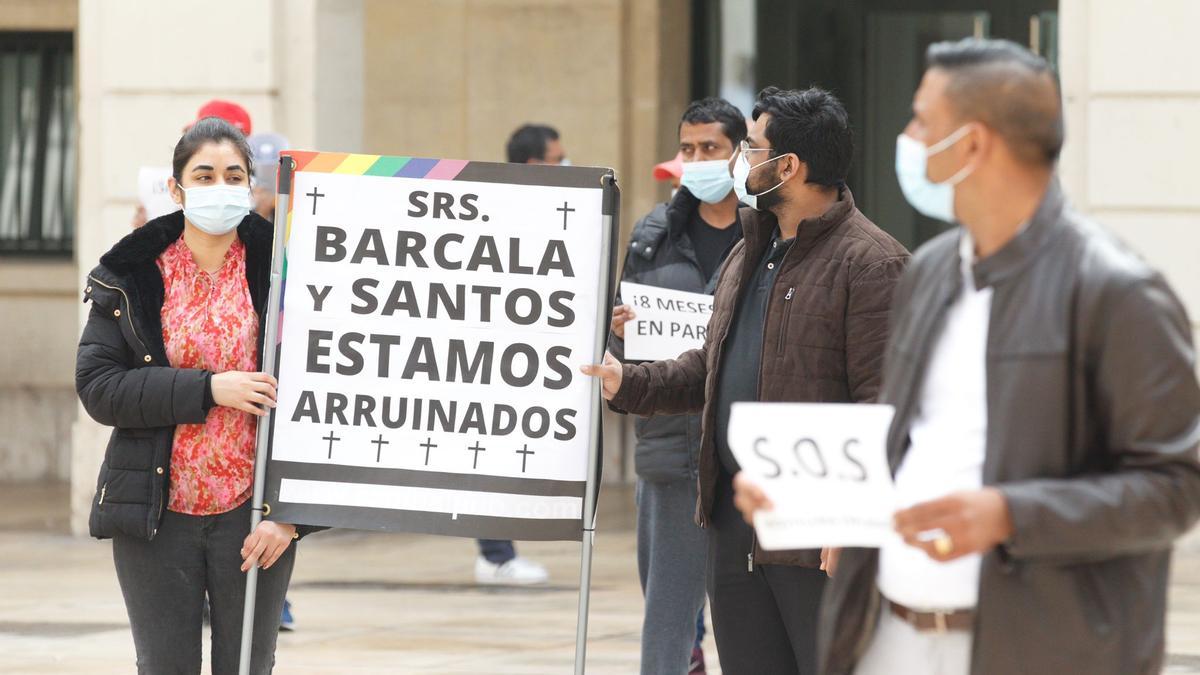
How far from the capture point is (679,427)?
6.65 m

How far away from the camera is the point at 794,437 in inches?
128

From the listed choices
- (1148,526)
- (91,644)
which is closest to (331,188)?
(1148,526)

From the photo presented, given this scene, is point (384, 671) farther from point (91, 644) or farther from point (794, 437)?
point (794, 437)

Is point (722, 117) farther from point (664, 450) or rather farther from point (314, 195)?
point (314, 195)

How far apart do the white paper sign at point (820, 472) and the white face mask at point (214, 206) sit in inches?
85.7

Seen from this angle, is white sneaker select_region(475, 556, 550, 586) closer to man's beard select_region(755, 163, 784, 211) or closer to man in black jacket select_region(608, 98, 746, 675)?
man in black jacket select_region(608, 98, 746, 675)

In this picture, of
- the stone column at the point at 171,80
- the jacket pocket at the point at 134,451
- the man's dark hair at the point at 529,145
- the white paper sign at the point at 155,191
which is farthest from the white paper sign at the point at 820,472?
the stone column at the point at 171,80

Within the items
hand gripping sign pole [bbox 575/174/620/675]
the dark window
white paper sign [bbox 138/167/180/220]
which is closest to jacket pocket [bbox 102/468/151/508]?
hand gripping sign pole [bbox 575/174/620/675]

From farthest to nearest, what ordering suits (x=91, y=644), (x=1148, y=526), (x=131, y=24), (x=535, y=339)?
(x=131, y=24), (x=91, y=644), (x=535, y=339), (x=1148, y=526)

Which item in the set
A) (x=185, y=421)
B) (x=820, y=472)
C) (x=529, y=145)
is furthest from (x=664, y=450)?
(x=529, y=145)

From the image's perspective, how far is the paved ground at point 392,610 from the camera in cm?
794

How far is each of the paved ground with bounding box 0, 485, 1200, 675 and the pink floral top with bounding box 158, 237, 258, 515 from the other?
2.79 meters

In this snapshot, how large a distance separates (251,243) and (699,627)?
9.56 feet

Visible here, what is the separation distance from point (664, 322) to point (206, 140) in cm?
195
